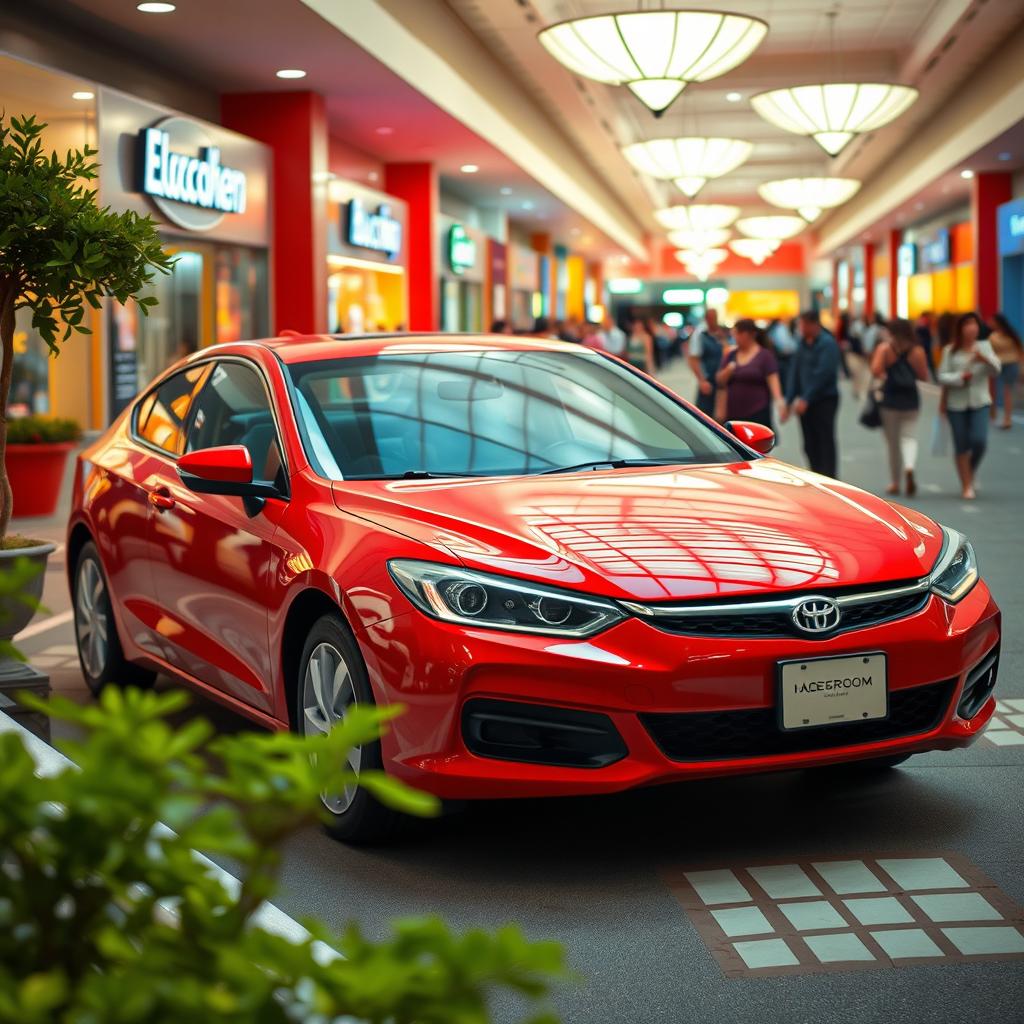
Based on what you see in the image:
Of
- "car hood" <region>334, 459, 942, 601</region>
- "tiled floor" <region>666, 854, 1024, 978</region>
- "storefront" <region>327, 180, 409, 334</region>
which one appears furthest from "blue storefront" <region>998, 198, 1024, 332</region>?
"tiled floor" <region>666, 854, 1024, 978</region>

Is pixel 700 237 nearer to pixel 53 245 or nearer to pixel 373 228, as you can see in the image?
pixel 373 228

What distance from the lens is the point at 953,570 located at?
14.6ft

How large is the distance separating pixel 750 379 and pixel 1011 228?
1548 centimetres

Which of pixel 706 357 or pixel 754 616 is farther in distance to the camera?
pixel 706 357

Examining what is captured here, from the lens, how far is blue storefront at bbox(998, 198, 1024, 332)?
26.8m

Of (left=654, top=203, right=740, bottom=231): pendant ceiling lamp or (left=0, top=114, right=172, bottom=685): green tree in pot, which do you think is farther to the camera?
(left=654, top=203, right=740, bottom=231): pendant ceiling lamp

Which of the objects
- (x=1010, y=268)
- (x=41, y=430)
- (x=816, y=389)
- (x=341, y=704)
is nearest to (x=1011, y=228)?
(x=1010, y=268)

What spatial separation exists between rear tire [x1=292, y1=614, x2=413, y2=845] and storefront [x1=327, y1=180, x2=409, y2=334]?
14.3 metres

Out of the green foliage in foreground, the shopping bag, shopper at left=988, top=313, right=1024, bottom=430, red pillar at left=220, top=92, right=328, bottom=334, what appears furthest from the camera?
shopper at left=988, top=313, right=1024, bottom=430

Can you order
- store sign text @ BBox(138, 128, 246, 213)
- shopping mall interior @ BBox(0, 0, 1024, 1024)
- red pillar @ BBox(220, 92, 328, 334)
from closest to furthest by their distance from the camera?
shopping mall interior @ BBox(0, 0, 1024, 1024)
store sign text @ BBox(138, 128, 246, 213)
red pillar @ BBox(220, 92, 328, 334)

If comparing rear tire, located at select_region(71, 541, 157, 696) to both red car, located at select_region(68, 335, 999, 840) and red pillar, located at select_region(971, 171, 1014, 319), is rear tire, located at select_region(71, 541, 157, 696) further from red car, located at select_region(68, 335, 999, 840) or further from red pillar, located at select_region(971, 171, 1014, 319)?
red pillar, located at select_region(971, 171, 1014, 319)

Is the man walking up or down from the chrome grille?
up

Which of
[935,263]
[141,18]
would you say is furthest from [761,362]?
[935,263]

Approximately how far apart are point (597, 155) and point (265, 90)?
1866 centimetres
